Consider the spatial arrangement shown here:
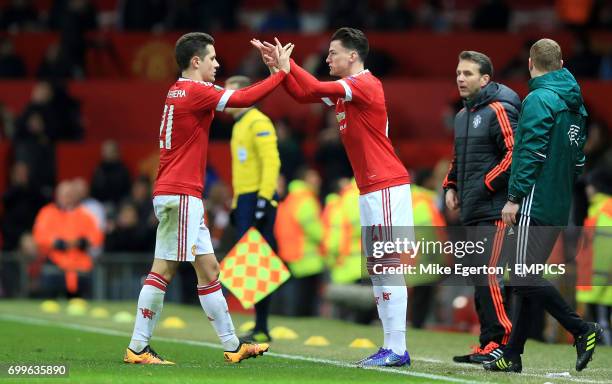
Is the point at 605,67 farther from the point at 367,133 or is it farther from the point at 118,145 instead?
the point at 367,133

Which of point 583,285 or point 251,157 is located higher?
point 251,157

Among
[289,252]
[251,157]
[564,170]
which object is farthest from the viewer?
[289,252]

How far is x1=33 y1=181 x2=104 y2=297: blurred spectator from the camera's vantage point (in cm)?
2003

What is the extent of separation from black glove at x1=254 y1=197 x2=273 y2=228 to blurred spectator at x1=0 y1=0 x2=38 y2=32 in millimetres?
14907

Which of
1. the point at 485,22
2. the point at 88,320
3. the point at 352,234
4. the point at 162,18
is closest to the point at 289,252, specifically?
the point at 352,234

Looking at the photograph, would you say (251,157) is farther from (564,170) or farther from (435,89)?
(435,89)

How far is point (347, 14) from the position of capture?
24203mm

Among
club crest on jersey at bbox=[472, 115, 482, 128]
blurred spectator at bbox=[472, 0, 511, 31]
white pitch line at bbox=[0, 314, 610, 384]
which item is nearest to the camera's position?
white pitch line at bbox=[0, 314, 610, 384]

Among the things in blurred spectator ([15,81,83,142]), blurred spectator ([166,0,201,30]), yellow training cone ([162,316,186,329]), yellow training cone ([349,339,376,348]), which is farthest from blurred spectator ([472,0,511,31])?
yellow training cone ([349,339,376,348])

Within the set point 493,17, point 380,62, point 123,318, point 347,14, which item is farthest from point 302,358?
point 347,14

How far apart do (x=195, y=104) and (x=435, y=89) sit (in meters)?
12.4

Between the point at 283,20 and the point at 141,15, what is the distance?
265cm

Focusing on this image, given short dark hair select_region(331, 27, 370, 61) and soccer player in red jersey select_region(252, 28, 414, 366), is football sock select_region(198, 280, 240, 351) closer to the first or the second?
soccer player in red jersey select_region(252, 28, 414, 366)

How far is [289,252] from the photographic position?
17.8 m
